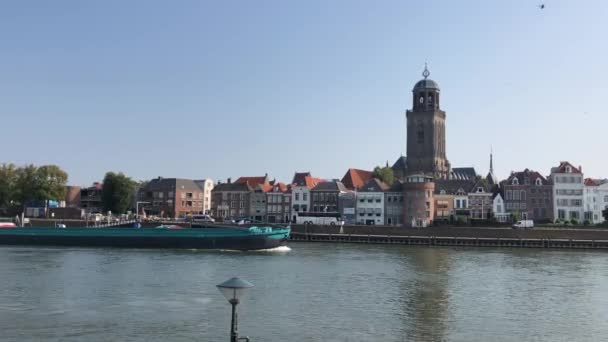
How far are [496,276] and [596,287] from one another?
7.63 m

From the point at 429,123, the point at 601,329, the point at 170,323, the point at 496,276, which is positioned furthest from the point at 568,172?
the point at 170,323

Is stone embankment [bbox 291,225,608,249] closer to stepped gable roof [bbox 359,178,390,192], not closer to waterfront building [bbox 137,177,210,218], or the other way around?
stepped gable roof [bbox 359,178,390,192]

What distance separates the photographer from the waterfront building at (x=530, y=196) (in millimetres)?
101750

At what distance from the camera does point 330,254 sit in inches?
2648

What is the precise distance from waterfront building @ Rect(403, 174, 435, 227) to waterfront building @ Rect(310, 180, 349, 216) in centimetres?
1482

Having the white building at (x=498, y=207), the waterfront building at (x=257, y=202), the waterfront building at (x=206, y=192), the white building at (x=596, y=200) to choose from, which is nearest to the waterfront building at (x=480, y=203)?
the white building at (x=498, y=207)

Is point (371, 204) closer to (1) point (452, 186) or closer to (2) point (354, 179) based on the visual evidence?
(1) point (452, 186)

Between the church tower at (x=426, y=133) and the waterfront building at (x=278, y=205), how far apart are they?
28.8 m

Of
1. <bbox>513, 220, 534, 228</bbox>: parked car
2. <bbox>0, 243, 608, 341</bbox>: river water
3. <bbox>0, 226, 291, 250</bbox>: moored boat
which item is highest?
<bbox>513, 220, 534, 228</bbox>: parked car

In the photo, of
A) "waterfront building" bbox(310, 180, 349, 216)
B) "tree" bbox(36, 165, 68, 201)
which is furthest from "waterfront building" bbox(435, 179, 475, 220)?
"tree" bbox(36, 165, 68, 201)

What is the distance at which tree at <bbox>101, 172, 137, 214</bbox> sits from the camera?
12275 cm

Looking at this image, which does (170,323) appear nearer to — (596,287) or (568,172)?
(596,287)

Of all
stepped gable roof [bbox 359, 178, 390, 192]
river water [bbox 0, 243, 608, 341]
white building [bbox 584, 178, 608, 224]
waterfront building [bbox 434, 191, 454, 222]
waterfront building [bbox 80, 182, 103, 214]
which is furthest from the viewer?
waterfront building [bbox 80, 182, 103, 214]

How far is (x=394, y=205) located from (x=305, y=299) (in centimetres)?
7236
